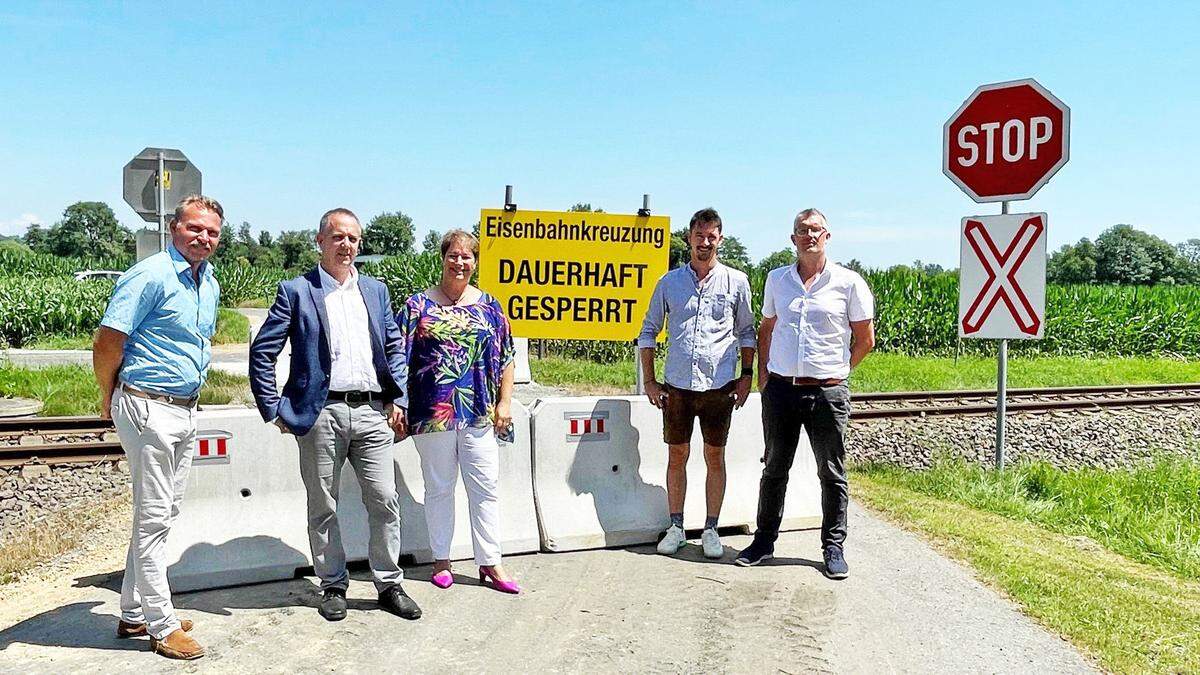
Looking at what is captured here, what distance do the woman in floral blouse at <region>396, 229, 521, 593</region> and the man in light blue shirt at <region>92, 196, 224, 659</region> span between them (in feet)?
3.67

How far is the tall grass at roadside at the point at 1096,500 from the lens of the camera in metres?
6.76

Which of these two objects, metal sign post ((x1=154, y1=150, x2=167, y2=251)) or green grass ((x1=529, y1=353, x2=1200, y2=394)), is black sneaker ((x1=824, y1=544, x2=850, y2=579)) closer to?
metal sign post ((x1=154, y1=150, x2=167, y2=251))

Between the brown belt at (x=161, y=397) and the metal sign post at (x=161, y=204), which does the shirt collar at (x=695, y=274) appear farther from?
the metal sign post at (x=161, y=204)

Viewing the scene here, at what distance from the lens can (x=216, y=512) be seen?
5.21 meters

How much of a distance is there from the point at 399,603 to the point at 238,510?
49.6 inches

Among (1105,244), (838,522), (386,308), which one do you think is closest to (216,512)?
(386,308)

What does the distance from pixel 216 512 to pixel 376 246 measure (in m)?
→ 89.1

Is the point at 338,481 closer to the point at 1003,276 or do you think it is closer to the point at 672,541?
the point at 672,541

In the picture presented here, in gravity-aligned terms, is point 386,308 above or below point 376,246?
below

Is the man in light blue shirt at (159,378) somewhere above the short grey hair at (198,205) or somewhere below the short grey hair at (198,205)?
below

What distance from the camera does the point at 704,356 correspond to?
561cm

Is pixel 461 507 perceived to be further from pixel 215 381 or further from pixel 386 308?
pixel 215 381

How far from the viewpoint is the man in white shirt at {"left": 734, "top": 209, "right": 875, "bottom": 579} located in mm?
5371

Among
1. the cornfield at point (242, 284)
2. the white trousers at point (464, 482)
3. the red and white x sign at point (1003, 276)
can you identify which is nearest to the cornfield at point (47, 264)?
the cornfield at point (242, 284)
